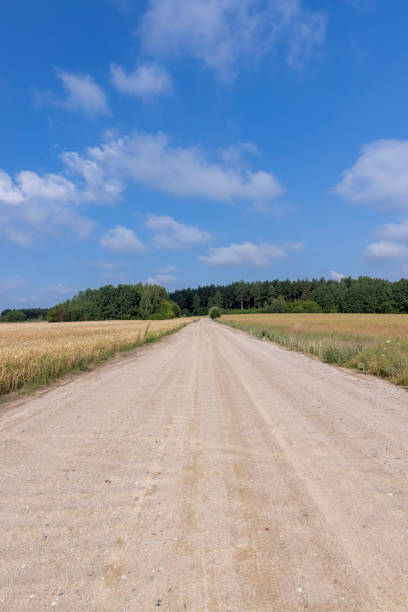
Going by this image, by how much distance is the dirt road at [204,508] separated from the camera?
206 centimetres

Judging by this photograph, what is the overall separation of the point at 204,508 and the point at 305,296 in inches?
5242

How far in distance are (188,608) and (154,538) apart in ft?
2.35

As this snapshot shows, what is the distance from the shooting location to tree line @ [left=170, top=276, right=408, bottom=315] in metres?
99.5

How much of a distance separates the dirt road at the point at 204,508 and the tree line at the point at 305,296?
10579cm

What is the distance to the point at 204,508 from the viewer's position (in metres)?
2.98

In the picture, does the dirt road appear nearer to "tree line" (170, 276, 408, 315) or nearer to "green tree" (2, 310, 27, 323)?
"tree line" (170, 276, 408, 315)

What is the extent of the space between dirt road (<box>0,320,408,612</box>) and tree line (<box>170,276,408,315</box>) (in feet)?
347

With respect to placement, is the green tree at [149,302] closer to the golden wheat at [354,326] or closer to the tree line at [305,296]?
the tree line at [305,296]

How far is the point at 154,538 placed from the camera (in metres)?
2.56

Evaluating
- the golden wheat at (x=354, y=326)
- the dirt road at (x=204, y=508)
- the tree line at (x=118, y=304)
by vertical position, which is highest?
the tree line at (x=118, y=304)

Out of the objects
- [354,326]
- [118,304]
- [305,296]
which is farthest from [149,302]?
[354,326]

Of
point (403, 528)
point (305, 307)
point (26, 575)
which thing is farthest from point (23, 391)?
point (305, 307)

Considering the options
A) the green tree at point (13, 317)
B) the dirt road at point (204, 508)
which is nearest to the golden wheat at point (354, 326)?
the dirt road at point (204, 508)

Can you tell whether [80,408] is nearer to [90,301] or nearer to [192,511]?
[192,511]
